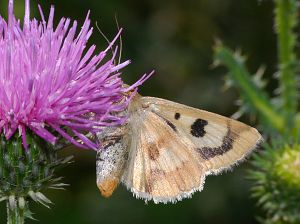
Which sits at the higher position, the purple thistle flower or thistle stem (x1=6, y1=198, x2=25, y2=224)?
the purple thistle flower

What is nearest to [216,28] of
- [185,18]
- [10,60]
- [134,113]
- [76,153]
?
[185,18]

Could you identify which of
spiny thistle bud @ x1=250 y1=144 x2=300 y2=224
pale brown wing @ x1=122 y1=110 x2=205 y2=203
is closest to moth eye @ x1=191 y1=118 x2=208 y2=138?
pale brown wing @ x1=122 y1=110 x2=205 y2=203

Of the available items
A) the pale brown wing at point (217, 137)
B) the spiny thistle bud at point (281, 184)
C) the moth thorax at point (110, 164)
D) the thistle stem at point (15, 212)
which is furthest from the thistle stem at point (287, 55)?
the thistle stem at point (15, 212)

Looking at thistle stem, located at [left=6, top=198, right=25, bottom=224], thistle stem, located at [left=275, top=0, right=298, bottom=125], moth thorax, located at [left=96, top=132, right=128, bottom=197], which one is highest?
thistle stem, located at [left=275, top=0, right=298, bottom=125]

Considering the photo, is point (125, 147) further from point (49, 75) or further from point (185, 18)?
point (185, 18)

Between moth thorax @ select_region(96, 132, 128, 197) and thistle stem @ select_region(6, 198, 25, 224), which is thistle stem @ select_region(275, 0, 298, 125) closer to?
moth thorax @ select_region(96, 132, 128, 197)

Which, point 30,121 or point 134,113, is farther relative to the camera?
point 134,113

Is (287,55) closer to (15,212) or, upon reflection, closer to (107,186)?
(107,186)

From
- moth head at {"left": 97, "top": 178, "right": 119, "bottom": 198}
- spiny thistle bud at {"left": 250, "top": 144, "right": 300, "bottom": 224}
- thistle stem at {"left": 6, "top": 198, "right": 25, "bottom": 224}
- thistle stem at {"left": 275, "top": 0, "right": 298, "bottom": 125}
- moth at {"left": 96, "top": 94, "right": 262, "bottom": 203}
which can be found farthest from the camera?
thistle stem at {"left": 275, "top": 0, "right": 298, "bottom": 125}
